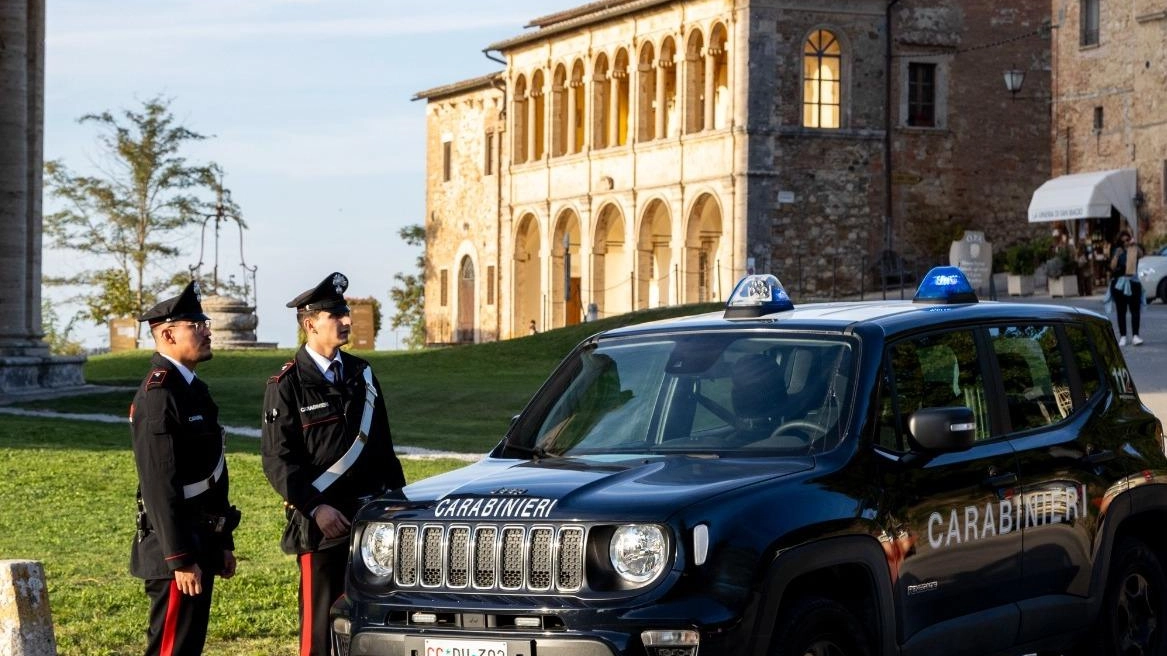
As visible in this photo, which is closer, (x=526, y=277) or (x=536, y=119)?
(x=536, y=119)

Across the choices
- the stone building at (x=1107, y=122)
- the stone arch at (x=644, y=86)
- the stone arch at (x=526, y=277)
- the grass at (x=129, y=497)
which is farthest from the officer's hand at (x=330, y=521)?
the stone arch at (x=526, y=277)

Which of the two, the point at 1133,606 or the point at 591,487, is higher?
the point at 591,487

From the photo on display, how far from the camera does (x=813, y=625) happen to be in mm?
7133

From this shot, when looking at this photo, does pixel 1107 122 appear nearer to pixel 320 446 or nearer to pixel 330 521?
pixel 320 446

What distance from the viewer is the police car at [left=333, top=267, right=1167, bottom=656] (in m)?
6.88

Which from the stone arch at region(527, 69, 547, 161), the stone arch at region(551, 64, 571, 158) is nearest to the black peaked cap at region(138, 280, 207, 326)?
the stone arch at region(551, 64, 571, 158)

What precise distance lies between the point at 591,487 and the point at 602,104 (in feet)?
188

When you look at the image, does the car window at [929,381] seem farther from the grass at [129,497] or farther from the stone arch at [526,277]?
the stone arch at [526,277]

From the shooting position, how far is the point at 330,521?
26.8 feet

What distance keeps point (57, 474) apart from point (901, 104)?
41154mm

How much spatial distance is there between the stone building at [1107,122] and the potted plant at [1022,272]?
2.31m

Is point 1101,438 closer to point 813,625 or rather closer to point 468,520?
point 813,625

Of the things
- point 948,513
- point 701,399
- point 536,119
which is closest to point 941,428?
point 948,513

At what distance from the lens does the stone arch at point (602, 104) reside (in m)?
63.8
